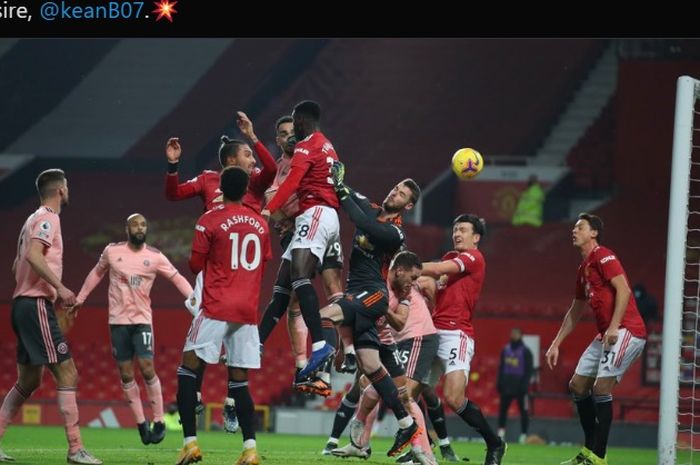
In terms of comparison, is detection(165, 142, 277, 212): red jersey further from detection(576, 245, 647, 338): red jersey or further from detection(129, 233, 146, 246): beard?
detection(576, 245, 647, 338): red jersey

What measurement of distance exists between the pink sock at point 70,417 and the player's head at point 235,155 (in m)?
2.12

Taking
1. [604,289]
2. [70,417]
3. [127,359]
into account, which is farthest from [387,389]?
[127,359]

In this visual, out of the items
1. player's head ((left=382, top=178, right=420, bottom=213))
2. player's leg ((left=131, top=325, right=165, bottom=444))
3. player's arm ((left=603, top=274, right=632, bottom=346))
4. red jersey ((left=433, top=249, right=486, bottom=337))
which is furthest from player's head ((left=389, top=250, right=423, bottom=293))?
player's leg ((left=131, top=325, right=165, bottom=444))

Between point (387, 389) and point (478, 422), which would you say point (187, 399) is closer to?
point (387, 389)

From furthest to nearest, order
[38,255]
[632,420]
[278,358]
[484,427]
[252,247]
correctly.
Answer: [278,358], [632,420], [484,427], [38,255], [252,247]

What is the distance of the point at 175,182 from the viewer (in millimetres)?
9492

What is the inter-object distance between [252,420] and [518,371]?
10.6 meters

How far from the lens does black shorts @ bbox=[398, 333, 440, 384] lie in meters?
10.9

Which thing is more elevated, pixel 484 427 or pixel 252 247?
pixel 252 247

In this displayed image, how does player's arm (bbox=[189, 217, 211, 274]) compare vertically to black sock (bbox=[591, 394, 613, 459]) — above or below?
above

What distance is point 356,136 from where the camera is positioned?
26.5 metres

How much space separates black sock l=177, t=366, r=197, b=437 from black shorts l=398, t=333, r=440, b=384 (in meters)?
3.00
